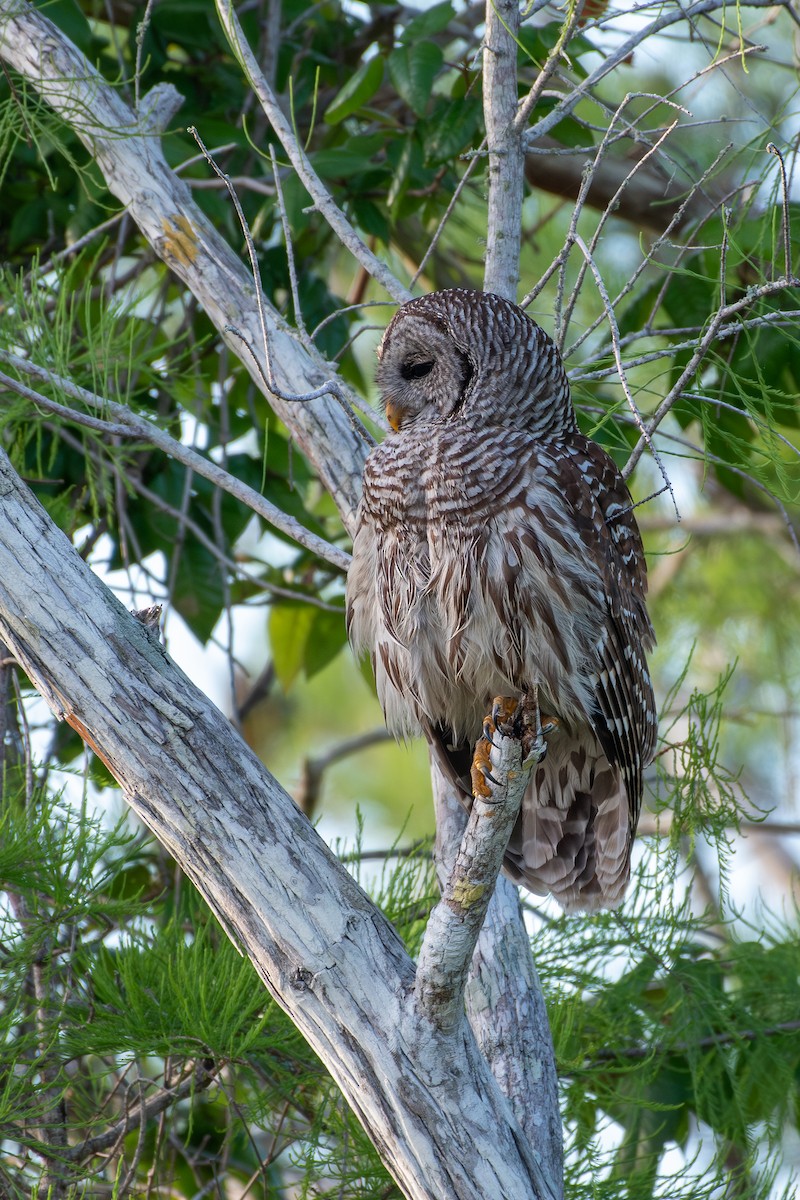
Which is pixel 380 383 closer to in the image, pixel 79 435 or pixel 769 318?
pixel 769 318

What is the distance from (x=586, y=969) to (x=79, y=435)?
2.16m

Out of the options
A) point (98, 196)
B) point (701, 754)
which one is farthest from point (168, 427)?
point (701, 754)

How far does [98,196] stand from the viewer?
12.2ft

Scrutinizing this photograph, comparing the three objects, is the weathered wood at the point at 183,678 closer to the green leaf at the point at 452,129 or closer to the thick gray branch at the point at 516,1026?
the thick gray branch at the point at 516,1026

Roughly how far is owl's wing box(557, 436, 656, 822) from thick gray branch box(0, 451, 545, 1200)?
2.69 ft

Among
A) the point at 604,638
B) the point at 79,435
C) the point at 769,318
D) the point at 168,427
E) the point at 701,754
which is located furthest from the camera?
the point at 79,435

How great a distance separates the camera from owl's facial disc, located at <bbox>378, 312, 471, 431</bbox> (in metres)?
2.69

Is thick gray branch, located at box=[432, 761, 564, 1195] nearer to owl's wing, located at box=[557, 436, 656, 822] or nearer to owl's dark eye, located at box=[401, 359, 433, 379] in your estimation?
owl's wing, located at box=[557, 436, 656, 822]

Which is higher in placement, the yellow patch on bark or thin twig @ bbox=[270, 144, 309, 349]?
the yellow patch on bark

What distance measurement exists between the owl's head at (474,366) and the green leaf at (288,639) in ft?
5.18

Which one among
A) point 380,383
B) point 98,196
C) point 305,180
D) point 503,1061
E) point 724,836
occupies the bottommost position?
point 503,1061

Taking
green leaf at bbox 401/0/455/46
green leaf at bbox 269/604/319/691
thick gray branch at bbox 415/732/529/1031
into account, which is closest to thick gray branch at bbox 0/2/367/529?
green leaf at bbox 401/0/455/46

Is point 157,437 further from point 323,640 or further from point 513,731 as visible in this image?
point 323,640

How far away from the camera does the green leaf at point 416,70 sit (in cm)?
320
